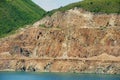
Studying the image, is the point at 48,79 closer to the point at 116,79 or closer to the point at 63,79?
the point at 63,79

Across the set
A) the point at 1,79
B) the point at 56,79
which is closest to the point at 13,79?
the point at 1,79

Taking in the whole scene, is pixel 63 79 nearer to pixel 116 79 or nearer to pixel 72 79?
pixel 72 79

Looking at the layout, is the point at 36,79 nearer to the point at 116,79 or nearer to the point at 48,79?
the point at 48,79

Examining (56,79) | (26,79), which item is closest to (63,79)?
(56,79)

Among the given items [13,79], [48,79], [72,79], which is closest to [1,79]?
[13,79]

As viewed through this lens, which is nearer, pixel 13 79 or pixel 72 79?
pixel 72 79

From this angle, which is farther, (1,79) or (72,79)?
(1,79)
